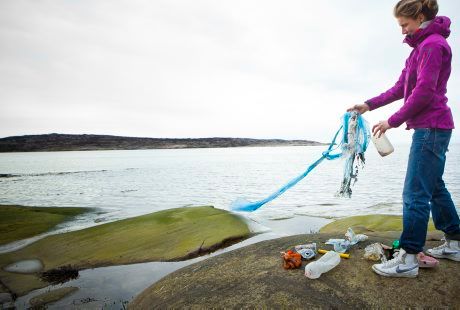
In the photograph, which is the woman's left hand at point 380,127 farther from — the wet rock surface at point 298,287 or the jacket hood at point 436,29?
the wet rock surface at point 298,287

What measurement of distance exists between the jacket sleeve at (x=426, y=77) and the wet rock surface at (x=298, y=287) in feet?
7.26

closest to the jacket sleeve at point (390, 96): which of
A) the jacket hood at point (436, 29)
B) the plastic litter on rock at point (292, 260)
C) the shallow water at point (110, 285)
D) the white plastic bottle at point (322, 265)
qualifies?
the jacket hood at point (436, 29)

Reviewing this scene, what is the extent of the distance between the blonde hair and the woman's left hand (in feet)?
4.53

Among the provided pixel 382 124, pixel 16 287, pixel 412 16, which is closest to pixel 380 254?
pixel 382 124

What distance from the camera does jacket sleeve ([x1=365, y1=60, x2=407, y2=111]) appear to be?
471cm

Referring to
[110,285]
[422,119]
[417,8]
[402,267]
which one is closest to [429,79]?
[422,119]

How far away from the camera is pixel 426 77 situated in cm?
377

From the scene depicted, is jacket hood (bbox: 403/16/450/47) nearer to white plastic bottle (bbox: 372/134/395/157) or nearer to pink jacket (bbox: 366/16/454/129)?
pink jacket (bbox: 366/16/454/129)

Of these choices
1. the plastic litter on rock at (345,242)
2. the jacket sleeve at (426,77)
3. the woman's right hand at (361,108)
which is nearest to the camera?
the jacket sleeve at (426,77)

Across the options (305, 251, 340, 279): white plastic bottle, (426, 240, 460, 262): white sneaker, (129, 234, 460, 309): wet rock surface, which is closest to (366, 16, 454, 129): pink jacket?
(426, 240, 460, 262): white sneaker

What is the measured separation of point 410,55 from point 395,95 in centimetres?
73

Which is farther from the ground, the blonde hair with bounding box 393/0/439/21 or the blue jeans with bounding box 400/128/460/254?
the blonde hair with bounding box 393/0/439/21

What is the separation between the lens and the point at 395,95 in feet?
15.7

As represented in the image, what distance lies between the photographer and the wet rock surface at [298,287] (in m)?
3.75
